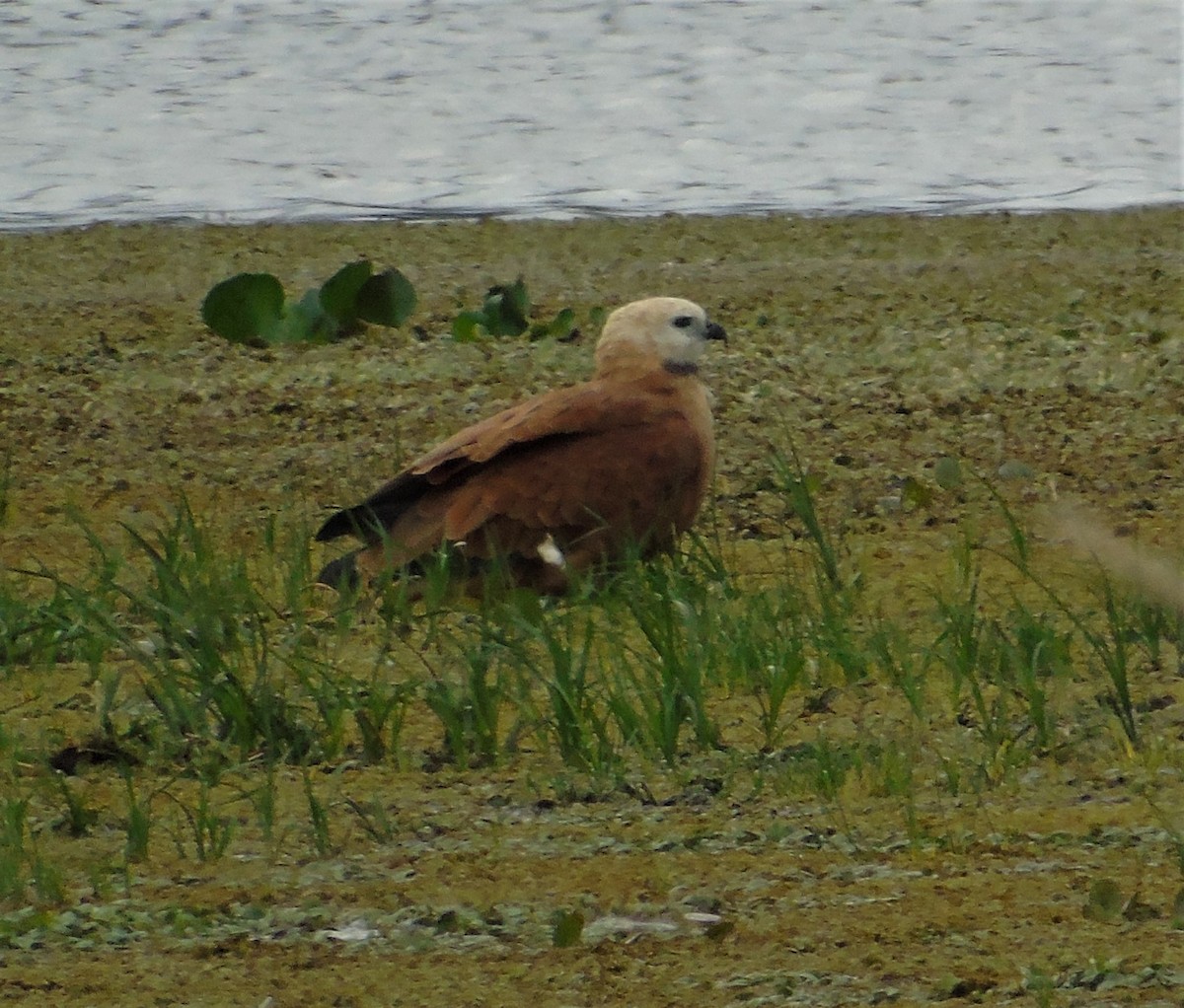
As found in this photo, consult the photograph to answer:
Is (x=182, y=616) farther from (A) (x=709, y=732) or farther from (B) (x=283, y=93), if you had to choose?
(B) (x=283, y=93)

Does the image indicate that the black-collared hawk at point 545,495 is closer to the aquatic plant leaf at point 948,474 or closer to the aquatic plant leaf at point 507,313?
the aquatic plant leaf at point 948,474

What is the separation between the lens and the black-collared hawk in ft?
16.6

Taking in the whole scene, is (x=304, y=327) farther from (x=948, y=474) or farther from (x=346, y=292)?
(x=948, y=474)

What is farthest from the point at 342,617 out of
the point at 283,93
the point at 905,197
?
Answer: the point at 283,93

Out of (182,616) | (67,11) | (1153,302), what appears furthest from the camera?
(67,11)

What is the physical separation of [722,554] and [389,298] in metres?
3.08

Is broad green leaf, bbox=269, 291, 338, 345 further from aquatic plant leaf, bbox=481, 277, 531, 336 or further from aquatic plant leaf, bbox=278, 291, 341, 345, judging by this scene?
aquatic plant leaf, bbox=481, 277, 531, 336

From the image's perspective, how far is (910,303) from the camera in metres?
8.56

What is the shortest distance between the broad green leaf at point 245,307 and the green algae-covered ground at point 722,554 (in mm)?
75

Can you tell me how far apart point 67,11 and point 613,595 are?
9952mm

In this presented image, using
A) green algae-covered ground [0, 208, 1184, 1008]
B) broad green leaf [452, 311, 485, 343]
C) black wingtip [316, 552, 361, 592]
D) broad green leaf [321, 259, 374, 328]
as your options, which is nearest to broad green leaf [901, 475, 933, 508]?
green algae-covered ground [0, 208, 1184, 1008]

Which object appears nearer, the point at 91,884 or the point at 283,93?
the point at 91,884

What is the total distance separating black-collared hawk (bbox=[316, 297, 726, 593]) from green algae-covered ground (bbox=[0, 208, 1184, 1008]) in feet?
1.02

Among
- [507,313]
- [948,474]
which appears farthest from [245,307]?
[948,474]
